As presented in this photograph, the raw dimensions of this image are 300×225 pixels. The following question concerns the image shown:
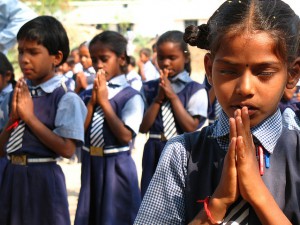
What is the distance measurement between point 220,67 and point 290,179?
0.37 m

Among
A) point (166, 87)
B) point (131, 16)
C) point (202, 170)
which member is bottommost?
point (166, 87)

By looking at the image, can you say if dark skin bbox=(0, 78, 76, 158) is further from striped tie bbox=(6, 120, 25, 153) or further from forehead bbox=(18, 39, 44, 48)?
forehead bbox=(18, 39, 44, 48)

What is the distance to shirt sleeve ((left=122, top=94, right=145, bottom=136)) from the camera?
480 cm

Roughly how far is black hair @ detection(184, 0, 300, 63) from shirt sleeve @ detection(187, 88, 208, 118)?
132 inches

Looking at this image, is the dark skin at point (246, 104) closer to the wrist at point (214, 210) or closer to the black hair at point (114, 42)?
the wrist at point (214, 210)

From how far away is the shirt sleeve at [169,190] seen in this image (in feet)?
6.27

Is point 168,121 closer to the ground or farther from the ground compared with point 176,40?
closer to the ground

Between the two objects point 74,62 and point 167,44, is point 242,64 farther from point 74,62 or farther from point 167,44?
point 74,62

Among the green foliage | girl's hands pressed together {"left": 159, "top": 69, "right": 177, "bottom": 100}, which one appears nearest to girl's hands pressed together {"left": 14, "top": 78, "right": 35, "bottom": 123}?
girl's hands pressed together {"left": 159, "top": 69, "right": 177, "bottom": 100}

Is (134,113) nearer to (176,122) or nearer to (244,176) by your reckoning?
(176,122)

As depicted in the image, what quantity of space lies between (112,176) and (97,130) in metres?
0.37

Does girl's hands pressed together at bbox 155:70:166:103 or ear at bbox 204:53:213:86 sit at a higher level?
ear at bbox 204:53:213:86

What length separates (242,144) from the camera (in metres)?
1.71

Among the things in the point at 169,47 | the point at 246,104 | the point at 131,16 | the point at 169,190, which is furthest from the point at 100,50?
the point at 131,16
